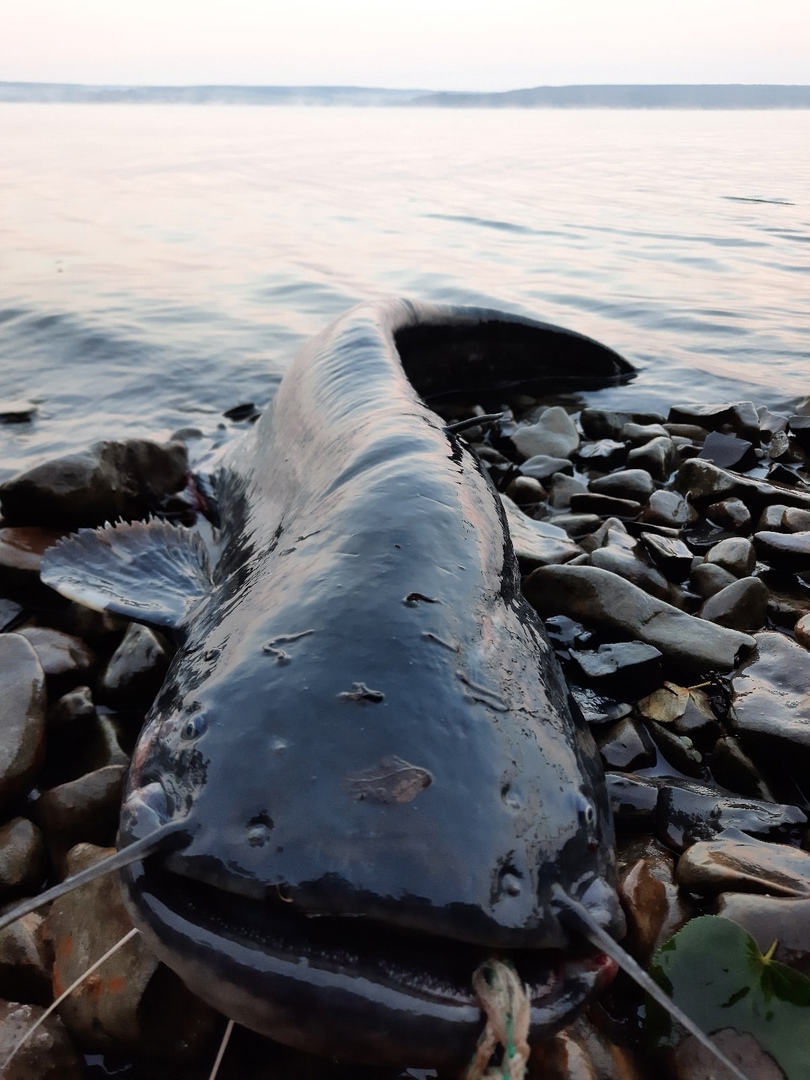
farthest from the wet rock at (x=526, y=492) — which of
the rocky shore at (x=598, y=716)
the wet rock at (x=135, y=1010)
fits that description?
the wet rock at (x=135, y=1010)

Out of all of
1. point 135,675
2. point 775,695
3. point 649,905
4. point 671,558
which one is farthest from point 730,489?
point 135,675

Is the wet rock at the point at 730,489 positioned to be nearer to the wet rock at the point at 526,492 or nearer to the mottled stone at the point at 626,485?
the mottled stone at the point at 626,485

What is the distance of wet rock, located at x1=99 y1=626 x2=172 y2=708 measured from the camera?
7.82 feet

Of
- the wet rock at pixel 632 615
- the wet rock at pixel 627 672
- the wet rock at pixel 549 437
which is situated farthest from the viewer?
the wet rock at pixel 549 437

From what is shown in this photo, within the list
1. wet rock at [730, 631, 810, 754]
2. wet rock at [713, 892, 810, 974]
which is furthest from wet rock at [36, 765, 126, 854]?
wet rock at [730, 631, 810, 754]

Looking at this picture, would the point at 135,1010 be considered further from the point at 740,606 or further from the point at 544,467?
the point at 544,467

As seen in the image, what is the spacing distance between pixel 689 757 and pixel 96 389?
197 inches

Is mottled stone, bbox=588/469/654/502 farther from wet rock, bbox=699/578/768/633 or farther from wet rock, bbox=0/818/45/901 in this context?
wet rock, bbox=0/818/45/901

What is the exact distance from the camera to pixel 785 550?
319 cm

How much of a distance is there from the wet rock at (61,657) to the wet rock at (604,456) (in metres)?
2.92

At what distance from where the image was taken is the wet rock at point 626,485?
3.98 meters

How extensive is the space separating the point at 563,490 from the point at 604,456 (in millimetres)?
561

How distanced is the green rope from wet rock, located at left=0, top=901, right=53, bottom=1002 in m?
0.88

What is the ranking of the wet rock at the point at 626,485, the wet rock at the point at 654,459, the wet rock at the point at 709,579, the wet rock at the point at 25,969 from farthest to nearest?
the wet rock at the point at 654,459 < the wet rock at the point at 626,485 < the wet rock at the point at 709,579 < the wet rock at the point at 25,969
